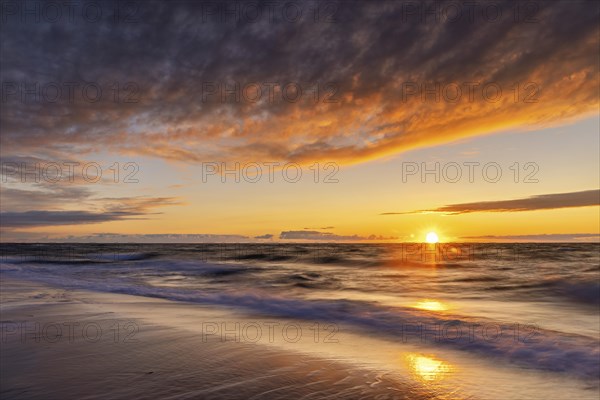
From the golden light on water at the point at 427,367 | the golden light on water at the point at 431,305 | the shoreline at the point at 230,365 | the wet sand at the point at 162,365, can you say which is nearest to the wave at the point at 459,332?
the shoreline at the point at 230,365

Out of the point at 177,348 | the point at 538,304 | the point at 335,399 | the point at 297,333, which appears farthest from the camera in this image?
the point at 538,304

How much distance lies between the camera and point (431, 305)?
10.0m

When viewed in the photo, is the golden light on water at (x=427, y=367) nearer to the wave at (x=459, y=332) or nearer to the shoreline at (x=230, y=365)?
the shoreline at (x=230, y=365)

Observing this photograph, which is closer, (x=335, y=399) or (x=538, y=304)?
(x=335, y=399)

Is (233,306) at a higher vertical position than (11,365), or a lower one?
lower

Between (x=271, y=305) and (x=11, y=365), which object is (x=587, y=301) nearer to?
(x=271, y=305)

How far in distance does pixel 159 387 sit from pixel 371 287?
11722 mm

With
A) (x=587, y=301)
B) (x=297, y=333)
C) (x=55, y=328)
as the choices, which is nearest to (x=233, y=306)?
(x=297, y=333)

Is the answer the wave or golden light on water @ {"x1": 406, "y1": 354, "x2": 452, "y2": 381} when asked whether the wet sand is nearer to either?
golden light on water @ {"x1": 406, "y1": 354, "x2": 452, "y2": 381}

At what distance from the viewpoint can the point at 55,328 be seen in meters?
5.79

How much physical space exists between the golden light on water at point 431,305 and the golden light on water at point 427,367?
15.1 ft

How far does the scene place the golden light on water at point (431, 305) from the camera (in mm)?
9402

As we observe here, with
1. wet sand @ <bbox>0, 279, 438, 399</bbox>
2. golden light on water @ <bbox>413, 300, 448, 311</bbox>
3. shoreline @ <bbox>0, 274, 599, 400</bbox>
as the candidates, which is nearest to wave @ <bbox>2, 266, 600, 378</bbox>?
shoreline @ <bbox>0, 274, 599, 400</bbox>

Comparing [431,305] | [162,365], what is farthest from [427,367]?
[431,305]
